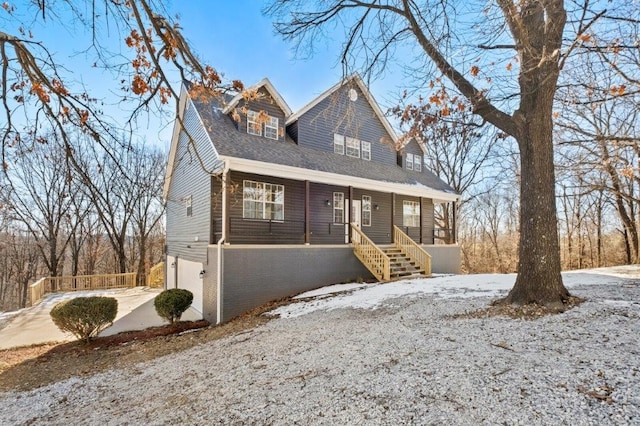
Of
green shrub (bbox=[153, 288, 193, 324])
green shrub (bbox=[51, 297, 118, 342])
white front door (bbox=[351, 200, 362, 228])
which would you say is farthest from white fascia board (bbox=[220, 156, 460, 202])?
green shrub (bbox=[51, 297, 118, 342])

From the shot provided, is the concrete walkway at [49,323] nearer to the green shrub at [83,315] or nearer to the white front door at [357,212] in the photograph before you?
the green shrub at [83,315]

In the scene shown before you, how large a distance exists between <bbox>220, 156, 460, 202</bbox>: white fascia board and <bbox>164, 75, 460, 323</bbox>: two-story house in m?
0.04

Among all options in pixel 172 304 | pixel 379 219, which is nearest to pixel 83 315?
pixel 172 304

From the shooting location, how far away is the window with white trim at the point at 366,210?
1401cm

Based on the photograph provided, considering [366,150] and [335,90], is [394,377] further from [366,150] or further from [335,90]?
[366,150]

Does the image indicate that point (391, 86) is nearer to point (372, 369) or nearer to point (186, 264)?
point (372, 369)

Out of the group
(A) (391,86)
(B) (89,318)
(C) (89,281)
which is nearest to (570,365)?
(A) (391,86)

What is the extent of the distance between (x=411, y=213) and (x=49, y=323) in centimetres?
1516

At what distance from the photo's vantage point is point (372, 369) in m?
3.59

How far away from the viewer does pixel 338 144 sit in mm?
14305

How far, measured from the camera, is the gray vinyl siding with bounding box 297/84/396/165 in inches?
521

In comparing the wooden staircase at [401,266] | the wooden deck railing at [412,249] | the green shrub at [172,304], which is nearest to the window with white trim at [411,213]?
the wooden deck railing at [412,249]

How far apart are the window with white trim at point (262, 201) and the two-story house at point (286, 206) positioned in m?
0.04

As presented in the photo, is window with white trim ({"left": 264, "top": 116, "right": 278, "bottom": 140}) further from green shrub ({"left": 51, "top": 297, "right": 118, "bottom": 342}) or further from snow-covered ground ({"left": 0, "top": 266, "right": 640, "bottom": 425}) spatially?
snow-covered ground ({"left": 0, "top": 266, "right": 640, "bottom": 425})
